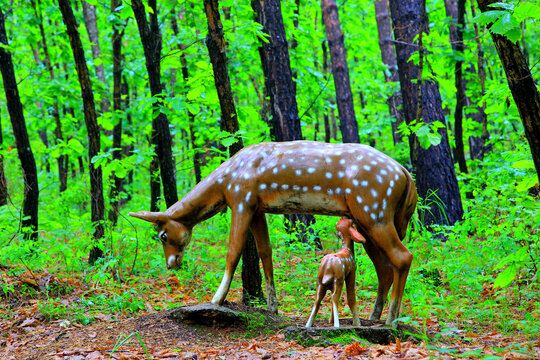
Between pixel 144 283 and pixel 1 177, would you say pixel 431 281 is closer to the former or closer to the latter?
pixel 144 283

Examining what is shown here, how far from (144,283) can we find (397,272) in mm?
4459

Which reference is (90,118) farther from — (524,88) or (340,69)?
(340,69)

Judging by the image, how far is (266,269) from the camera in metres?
5.62

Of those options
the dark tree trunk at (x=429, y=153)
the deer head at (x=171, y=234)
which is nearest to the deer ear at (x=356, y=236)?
the deer head at (x=171, y=234)

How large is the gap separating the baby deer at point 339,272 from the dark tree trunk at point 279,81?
14.9 ft

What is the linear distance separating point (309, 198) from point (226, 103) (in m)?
1.96

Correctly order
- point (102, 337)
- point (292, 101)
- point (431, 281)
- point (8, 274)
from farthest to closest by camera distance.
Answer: point (292, 101) → point (8, 274) → point (431, 281) → point (102, 337)

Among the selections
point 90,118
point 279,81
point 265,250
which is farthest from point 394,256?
point 90,118

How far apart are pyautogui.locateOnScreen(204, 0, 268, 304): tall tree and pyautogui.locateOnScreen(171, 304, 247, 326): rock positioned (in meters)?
1.05

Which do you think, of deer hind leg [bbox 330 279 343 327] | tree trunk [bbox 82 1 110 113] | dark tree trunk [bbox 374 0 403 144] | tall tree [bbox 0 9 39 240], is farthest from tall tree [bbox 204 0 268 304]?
dark tree trunk [bbox 374 0 403 144]

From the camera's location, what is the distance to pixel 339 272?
4.56 metres

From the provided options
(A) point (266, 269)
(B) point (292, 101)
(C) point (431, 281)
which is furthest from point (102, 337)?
(B) point (292, 101)

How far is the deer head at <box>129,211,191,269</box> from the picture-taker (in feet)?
18.4

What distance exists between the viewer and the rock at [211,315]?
5.10 meters
